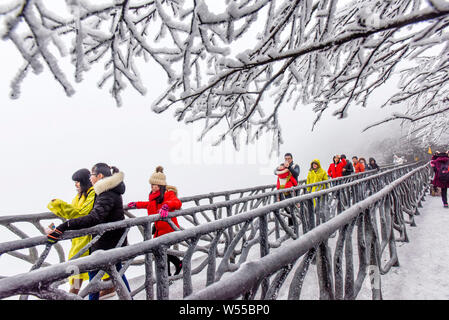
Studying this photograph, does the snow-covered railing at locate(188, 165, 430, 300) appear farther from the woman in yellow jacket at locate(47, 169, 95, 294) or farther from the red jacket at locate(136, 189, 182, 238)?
the woman in yellow jacket at locate(47, 169, 95, 294)

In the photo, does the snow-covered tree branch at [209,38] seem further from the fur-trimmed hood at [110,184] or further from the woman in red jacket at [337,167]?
the woman in red jacket at [337,167]

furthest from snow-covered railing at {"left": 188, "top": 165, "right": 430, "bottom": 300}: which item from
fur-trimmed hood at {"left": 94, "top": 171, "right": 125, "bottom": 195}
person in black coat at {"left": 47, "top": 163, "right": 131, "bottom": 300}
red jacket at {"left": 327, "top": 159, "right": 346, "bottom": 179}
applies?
red jacket at {"left": 327, "top": 159, "right": 346, "bottom": 179}

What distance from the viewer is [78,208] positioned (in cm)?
271

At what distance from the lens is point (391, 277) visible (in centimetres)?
296

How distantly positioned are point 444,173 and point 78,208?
9.09 m

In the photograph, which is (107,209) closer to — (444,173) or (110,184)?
(110,184)

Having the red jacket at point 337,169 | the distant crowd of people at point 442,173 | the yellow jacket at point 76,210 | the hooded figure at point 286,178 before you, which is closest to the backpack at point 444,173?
the distant crowd of people at point 442,173

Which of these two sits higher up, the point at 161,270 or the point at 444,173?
the point at 444,173

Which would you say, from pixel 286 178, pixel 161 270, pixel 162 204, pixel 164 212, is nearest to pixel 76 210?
pixel 164 212

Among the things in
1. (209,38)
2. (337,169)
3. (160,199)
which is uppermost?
(209,38)
